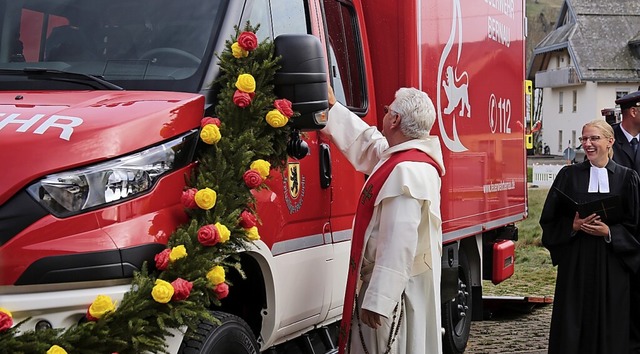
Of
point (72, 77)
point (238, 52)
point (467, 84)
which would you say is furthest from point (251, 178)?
point (467, 84)

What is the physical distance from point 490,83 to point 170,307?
502 cm

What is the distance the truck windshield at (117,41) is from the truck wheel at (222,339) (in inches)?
38.2

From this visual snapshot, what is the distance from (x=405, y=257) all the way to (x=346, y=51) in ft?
5.26

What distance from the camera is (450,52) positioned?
22.8 ft

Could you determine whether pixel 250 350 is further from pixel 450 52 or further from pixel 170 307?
pixel 450 52

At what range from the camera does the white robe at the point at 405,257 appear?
4.82m

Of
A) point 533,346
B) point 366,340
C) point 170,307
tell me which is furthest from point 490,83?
point 170,307

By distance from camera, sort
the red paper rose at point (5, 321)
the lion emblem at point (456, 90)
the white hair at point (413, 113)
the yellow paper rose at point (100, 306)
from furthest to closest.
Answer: the lion emblem at point (456, 90)
the white hair at point (413, 113)
the yellow paper rose at point (100, 306)
the red paper rose at point (5, 321)

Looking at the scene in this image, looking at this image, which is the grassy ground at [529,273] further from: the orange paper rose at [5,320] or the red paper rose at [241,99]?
the orange paper rose at [5,320]

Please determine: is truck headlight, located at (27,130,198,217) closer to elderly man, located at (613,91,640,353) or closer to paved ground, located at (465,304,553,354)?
elderly man, located at (613,91,640,353)

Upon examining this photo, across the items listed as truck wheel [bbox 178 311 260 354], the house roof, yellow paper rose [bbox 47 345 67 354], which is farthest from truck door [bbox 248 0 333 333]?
the house roof

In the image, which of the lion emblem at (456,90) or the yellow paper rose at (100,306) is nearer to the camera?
the yellow paper rose at (100,306)

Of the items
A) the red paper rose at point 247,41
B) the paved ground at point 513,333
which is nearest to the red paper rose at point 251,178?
the red paper rose at point 247,41

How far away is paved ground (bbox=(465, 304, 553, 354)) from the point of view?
28.0 ft
